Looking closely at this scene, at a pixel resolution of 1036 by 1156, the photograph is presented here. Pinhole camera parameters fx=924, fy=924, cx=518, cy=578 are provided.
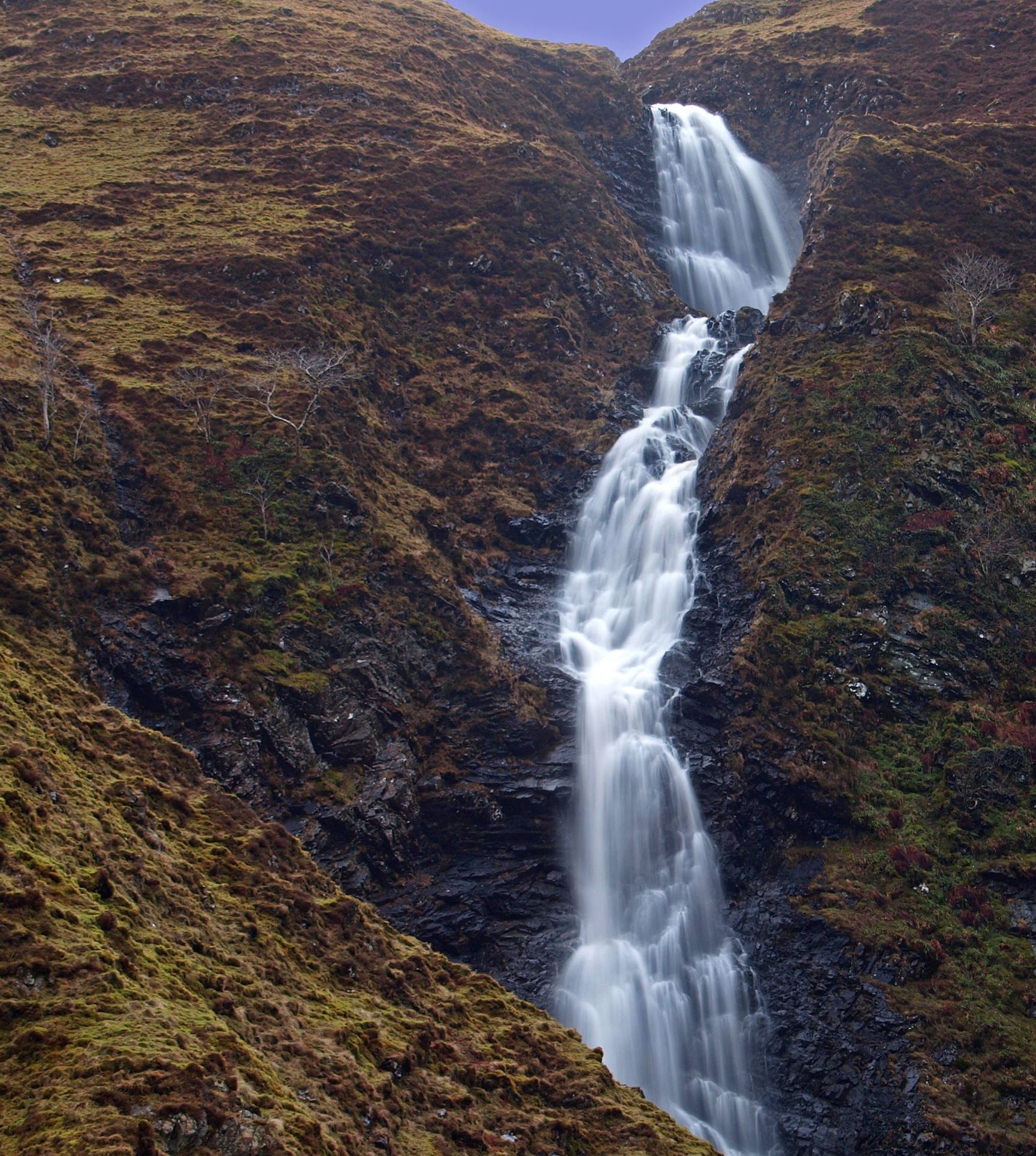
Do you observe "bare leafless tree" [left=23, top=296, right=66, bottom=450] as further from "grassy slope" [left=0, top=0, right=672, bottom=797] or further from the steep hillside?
"grassy slope" [left=0, top=0, right=672, bottom=797]

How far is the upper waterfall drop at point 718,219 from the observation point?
6178cm

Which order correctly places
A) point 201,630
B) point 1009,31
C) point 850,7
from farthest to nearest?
point 850,7
point 1009,31
point 201,630

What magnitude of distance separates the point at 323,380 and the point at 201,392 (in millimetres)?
5003

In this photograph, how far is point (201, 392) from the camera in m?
38.0

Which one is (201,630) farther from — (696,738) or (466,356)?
(466,356)

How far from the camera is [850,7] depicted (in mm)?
82375

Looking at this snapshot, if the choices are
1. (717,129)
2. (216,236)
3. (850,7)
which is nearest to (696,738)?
(216,236)

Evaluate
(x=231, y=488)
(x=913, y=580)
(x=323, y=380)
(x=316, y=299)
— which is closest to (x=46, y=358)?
(x=231, y=488)

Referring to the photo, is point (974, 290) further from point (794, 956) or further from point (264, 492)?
point (264, 492)

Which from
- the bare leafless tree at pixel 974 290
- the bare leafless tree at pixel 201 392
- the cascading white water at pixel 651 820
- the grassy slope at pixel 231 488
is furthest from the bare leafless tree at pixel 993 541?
the bare leafless tree at pixel 201 392

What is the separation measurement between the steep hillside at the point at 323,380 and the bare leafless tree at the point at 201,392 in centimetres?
18

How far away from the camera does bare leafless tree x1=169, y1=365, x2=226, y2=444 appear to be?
36.1 m

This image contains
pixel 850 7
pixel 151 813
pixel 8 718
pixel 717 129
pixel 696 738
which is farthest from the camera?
pixel 850 7

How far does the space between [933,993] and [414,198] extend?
162ft
